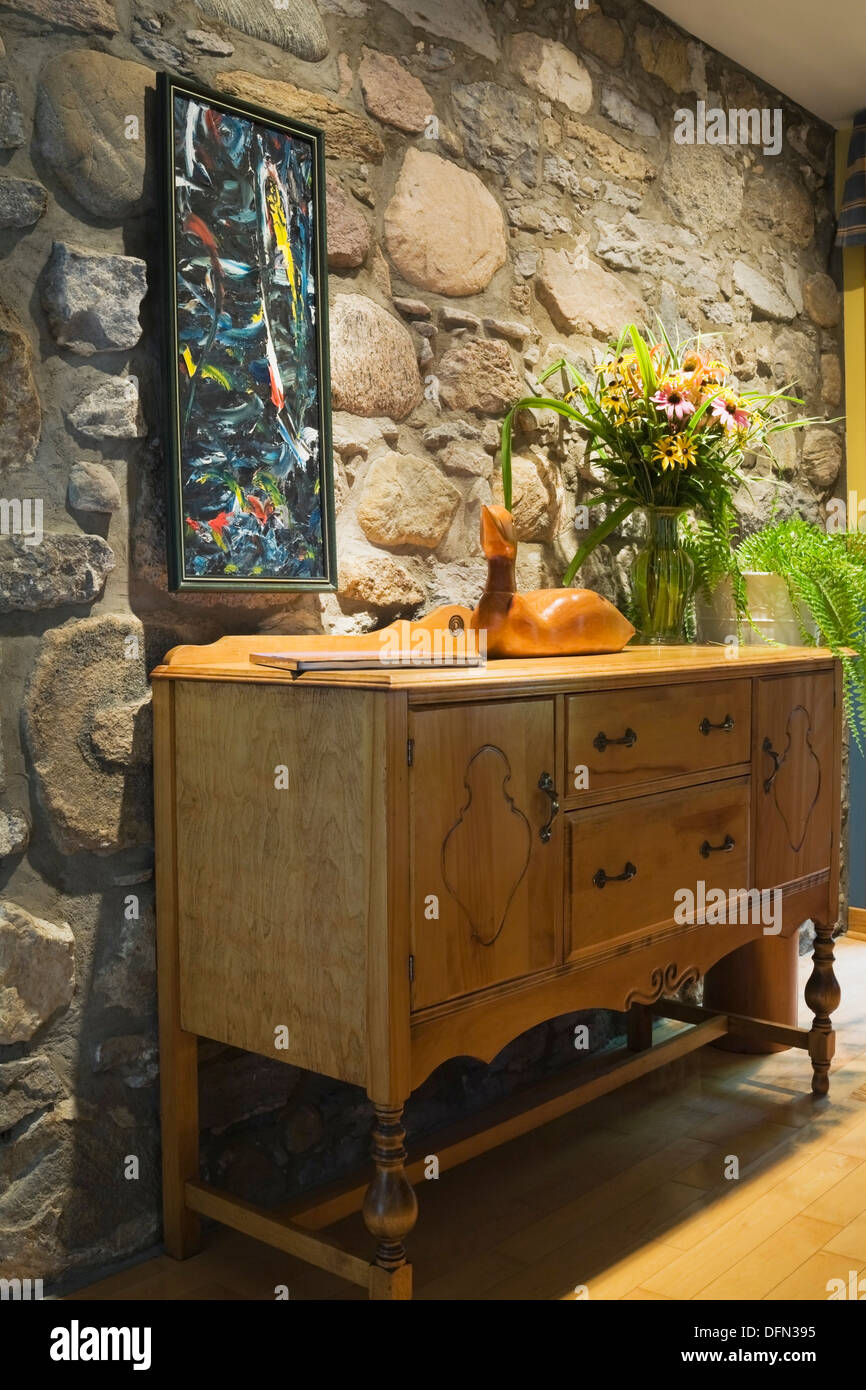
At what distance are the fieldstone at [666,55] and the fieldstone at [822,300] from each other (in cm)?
87

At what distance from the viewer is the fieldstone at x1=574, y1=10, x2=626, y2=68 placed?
2852mm

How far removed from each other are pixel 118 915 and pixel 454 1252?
803mm

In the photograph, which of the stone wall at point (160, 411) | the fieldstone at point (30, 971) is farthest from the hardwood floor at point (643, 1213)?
the fieldstone at point (30, 971)

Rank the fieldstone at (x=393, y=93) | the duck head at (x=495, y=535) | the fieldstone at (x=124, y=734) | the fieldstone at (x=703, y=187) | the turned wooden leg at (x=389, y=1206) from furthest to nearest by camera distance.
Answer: the fieldstone at (x=703, y=187), the fieldstone at (x=393, y=93), the duck head at (x=495, y=535), the fieldstone at (x=124, y=734), the turned wooden leg at (x=389, y=1206)

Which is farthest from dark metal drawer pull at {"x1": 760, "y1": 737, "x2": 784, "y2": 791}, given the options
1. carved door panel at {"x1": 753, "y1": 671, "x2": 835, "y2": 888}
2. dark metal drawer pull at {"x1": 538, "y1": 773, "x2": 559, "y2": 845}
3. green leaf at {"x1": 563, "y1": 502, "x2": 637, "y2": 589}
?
dark metal drawer pull at {"x1": 538, "y1": 773, "x2": 559, "y2": 845}

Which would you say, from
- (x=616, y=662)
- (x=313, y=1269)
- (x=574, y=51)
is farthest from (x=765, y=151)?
(x=313, y=1269)

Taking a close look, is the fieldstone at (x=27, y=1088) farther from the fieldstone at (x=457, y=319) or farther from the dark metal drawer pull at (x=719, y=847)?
the fieldstone at (x=457, y=319)

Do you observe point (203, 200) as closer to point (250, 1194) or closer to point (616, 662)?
point (616, 662)

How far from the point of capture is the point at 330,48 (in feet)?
7.23

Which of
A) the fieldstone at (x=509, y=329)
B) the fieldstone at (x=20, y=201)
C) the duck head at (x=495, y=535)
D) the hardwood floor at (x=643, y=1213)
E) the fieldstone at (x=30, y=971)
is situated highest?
the fieldstone at (x=509, y=329)

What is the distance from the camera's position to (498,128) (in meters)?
2.61

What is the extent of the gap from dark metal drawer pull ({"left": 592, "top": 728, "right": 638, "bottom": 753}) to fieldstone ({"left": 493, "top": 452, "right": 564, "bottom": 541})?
0.82m

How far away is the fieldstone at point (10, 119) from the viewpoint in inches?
68.1

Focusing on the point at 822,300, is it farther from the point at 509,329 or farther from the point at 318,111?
the point at 318,111
